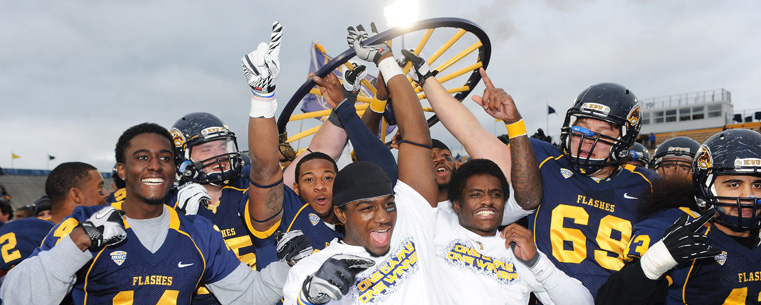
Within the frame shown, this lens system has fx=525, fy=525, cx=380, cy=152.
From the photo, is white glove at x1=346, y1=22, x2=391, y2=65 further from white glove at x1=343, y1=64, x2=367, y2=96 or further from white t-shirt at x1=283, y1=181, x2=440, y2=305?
white t-shirt at x1=283, y1=181, x2=440, y2=305

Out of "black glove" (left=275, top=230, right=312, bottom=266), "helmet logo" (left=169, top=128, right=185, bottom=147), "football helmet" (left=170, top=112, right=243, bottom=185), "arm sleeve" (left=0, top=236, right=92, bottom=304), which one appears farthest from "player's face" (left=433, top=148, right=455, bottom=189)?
"arm sleeve" (left=0, top=236, right=92, bottom=304)

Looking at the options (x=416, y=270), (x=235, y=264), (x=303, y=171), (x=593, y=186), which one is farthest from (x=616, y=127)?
(x=235, y=264)

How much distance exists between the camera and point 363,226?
107 inches

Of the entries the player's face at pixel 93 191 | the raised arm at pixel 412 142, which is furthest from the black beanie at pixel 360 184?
the player's face at pixel 93 191

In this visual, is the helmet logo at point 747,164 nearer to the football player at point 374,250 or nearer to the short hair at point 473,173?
the short hair at point 473,173

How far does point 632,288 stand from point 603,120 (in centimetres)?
120

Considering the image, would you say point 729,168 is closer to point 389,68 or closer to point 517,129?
point 517,129

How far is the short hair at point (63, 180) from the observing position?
187 inches

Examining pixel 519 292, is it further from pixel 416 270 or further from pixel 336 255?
pixel 336 255

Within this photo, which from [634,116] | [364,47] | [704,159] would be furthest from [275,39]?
[704,159]

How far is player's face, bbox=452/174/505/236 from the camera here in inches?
126

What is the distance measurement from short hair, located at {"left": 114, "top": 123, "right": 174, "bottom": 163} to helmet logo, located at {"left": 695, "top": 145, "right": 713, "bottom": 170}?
3285 millimetres

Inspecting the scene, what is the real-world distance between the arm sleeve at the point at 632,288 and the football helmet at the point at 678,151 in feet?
13.0

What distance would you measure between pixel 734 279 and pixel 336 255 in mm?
2310
